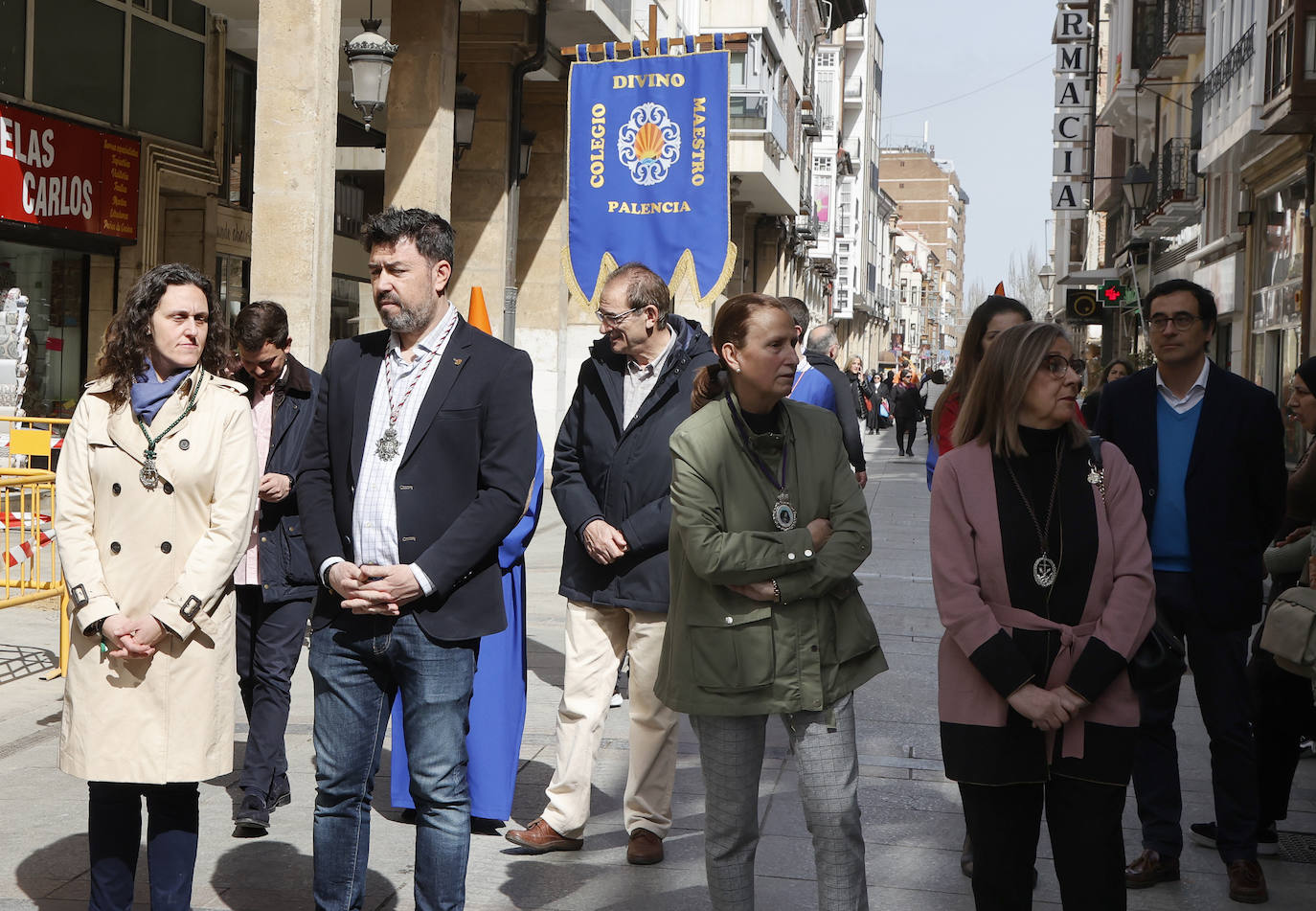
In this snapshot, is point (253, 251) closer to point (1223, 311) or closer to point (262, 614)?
point (262, 614)

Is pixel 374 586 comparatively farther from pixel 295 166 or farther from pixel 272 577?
pixel 295 166

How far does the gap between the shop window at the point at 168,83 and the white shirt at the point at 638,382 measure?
13.2 meters

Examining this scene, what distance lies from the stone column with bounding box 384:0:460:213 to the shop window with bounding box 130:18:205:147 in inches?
152

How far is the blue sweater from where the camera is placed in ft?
16.7

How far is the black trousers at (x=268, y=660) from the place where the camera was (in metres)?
5.58

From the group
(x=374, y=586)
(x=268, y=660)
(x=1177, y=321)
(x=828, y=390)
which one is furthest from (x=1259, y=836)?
(x=268, y=660)

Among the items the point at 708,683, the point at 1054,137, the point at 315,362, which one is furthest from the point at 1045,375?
the point at 1054,137

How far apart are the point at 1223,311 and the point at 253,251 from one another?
66.1ft

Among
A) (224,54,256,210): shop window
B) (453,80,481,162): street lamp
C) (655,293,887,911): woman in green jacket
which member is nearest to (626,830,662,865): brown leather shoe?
(655,293,887,911): woman in green jacket

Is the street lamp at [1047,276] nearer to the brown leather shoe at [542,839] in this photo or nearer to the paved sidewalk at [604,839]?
the paved sidewalk at [604,839]

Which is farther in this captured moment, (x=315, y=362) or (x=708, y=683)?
(x=315, y=362)

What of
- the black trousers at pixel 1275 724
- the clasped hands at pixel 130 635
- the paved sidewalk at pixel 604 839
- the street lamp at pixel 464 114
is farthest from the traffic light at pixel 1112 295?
the clasped hands at pixel 130 635

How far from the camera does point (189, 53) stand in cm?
1792

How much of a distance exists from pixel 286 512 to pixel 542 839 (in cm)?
166
